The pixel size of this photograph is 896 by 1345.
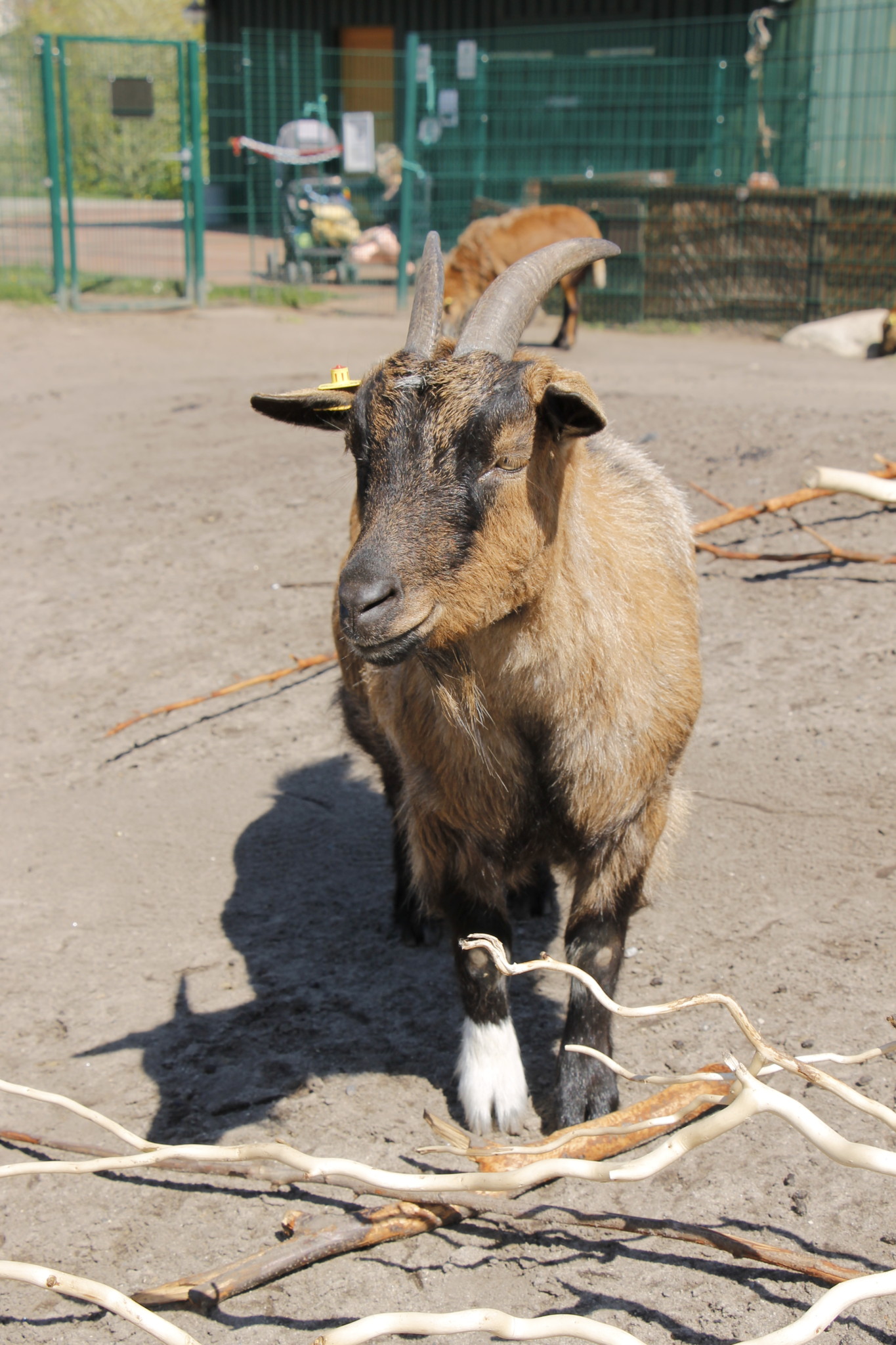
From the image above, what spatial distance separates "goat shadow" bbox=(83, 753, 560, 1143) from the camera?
11.3 feet

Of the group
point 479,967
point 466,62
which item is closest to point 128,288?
point 466,62

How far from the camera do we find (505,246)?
1203 cm

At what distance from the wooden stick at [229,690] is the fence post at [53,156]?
393 inches

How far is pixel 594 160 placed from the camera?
50.3ft

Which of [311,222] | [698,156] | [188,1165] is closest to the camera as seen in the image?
[188,1165]

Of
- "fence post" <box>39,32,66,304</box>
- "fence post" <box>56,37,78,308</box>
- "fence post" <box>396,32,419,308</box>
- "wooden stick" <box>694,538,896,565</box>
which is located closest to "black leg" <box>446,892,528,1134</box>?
"wooden stick" <box>694,538,896,565</box>

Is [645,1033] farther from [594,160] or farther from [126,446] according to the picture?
[594,160]

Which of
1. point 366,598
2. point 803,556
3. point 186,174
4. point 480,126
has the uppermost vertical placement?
point 480,126

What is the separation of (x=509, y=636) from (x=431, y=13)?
21.0 metres

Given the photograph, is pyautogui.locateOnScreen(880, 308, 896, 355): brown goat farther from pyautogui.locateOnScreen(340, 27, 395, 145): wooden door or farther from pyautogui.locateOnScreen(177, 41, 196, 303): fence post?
pyautogui.locateOnScreen(340, 27, 395, 145): wooden door

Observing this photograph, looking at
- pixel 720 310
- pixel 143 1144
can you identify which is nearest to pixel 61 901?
pixel 143 1144

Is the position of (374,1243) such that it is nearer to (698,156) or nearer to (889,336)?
(889,336)

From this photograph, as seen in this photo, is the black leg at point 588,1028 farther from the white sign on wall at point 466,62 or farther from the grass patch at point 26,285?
the white sign on wall at point 466,62

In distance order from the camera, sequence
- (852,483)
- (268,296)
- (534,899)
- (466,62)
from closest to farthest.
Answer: (852,483)
(534,899)
(466,62)
(268,296)
